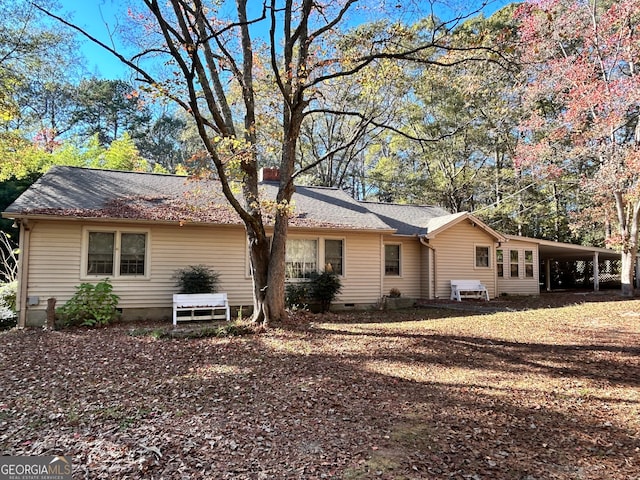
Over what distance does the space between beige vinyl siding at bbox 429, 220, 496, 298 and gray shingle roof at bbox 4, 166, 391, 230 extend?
3.56 metres

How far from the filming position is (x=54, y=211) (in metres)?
9.17

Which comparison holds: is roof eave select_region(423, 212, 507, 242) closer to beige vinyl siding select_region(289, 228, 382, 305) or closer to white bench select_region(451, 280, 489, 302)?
white bench select_region(451, 280, 489, 302)

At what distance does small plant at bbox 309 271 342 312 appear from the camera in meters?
11.4

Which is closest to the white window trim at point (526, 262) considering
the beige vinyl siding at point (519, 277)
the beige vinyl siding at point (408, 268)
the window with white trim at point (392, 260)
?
the beige vinyl siding at point (519, 277)

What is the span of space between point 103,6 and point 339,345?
6860 mm

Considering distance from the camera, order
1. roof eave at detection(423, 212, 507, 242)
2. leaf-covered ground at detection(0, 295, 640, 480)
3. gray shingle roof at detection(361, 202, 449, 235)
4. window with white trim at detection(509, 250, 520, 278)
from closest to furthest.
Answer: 1. leaf-covered ground at detection(0, 295, 640, 480)
2. roof eave at detection(423, 212, 507, 242)
3. gray shingle roof at detection(361, 202, 449, 235)
4. window with white trim at detection(509, 250, 520, 278)

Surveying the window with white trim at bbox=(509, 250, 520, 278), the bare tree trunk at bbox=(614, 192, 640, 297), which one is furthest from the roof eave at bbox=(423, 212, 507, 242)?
the bare tree trunk at bbox=(614, 192, 640, 297)

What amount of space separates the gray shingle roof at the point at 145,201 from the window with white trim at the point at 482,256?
555 centimetres

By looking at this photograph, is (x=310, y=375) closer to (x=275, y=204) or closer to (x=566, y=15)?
(x=275, y=204)

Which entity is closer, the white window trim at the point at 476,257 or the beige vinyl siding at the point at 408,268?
the beige vinyl siding at the point at 408,268

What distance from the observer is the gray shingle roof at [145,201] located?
9.58m

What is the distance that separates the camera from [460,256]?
612 inches

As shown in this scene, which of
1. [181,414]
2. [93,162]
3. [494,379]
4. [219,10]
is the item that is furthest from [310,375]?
[93,162]

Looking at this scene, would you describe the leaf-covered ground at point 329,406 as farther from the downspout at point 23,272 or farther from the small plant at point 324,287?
the small plant at point 324,287
